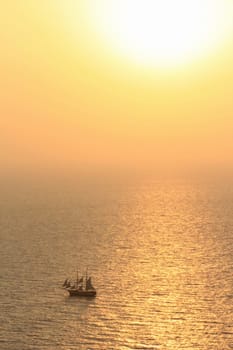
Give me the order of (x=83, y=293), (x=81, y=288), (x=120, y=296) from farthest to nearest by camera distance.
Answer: (x=83, y=293), (x=120, y=296), (x=81, y=288)

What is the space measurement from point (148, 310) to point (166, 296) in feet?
34.0

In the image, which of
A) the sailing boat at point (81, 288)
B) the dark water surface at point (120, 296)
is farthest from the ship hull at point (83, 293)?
the dark water surface at point (120, 296)

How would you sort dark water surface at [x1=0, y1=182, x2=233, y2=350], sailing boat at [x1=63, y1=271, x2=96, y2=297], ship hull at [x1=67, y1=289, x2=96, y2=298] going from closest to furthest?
dark water surface at [x1=0, y1=182, x2=233, y2=350] → sailing boat at [x1=63, y1=271, x2=96, y2=297] → ship hull at [x1=67, y1=289, x2=96, y2=298]

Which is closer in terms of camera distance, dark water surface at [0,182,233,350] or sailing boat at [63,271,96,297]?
dark water surface at [0,182,233,350]

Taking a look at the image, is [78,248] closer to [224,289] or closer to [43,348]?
[224,289]

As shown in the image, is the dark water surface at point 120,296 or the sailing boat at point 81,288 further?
the sailing boat at point 81,288

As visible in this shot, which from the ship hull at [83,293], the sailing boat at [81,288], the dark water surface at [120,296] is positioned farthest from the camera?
the ship hull at [83,293]

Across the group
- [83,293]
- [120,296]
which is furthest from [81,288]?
[120,296]

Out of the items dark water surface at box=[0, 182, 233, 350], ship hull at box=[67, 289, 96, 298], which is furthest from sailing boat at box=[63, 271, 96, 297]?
dark water surface at box=[0, 182, 233, 350]

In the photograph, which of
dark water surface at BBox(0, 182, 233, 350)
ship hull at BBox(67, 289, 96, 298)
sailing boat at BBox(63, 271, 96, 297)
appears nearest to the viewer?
dark water surface at BBox(0, 182, 233, 350)

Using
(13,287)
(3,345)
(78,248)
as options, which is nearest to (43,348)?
(3,345)

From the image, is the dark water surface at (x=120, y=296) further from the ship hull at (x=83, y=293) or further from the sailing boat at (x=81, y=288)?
the sailing boat at (x=81, y=288)

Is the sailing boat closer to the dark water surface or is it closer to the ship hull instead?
the ship hull

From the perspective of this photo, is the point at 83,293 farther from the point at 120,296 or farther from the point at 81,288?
the point at 120,296
